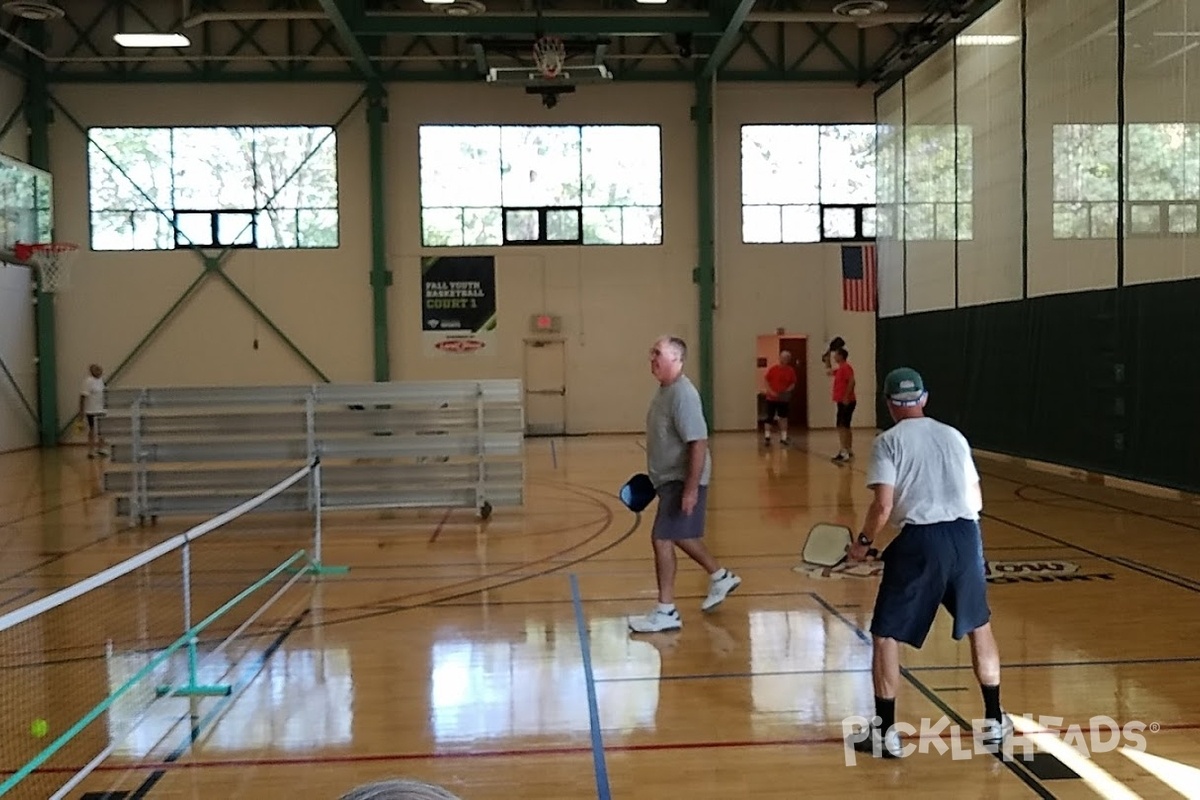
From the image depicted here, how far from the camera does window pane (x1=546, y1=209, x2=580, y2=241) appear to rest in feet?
84.5

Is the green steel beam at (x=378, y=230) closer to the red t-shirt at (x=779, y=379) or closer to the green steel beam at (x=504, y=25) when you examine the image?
the green steel beam at (x=504, y=25)

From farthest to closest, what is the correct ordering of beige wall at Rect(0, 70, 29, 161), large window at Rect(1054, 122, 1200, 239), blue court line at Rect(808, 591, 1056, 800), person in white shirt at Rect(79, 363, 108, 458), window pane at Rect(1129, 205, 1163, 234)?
beige wall at Rect(0, 70, 29, 161) → person in white shirt at Rect(79, 363, 108, 458) → window pane at Rect(1129, 205, 1163, 234) → large window at Rect(1054, 122, 1200, 239) → blue court line at Rect(808, 591, 1056, 800)

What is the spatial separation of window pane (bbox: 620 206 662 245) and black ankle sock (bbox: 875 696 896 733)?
21.9 metres

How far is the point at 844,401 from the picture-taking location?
18.5m

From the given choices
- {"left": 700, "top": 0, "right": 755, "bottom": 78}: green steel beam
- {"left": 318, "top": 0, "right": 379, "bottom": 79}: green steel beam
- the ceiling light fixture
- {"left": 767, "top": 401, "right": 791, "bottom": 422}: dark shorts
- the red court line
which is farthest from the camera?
{"left": 767, "top": 401, "right": 791, "bottom": 422}: dark shorts

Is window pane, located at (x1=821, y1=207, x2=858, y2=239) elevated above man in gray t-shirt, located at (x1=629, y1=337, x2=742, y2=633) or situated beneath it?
elevated above

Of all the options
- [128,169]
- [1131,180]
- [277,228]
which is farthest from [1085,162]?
[128,169]

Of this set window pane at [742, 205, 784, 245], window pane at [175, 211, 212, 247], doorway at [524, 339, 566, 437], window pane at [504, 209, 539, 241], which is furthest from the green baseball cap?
window pane at [175, 211, 212, 247]

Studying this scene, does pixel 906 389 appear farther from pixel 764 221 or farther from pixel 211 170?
pixel 211 170

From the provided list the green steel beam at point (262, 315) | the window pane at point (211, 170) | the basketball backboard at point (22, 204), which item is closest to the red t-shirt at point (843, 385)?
the green steel beam at point (262, 315)

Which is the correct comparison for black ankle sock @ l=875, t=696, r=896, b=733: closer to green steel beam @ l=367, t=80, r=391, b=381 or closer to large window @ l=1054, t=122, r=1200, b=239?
large window @ l=1054, t=122, r=1200, b=239

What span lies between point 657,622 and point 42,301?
23.3 metres

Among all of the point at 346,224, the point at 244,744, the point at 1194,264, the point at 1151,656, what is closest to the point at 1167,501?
the point at 1194,264

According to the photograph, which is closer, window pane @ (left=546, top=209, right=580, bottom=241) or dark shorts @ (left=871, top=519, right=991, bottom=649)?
dark shorts @ (left=871, top=519, right=991, bottom=649)
